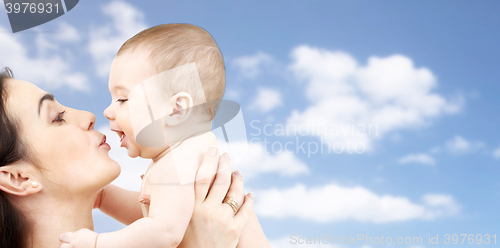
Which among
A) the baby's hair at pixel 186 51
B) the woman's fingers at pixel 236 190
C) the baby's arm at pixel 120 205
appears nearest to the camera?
the baby's hair at pixel 186 51

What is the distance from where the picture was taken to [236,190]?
1537 millimetres

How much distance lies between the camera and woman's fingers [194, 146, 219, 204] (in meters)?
1.33

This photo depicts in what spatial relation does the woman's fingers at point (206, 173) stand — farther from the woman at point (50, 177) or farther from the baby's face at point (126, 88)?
the baby's face at point (126, 88)

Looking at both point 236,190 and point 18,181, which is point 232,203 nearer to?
point 236,190

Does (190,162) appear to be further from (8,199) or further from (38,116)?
(8,199)

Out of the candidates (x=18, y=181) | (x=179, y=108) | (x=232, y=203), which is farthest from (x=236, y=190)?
(x=18, y=181)

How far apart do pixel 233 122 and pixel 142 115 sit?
0.38m

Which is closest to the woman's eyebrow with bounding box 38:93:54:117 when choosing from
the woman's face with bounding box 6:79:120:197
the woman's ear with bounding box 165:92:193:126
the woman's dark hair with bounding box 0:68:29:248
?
the woman's face with bounding box 6:79:120:197

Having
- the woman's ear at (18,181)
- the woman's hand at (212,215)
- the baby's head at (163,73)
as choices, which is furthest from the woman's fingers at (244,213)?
the woman's ear at (18,181)

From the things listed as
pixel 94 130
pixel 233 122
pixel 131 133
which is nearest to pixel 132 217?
pixel 94 130

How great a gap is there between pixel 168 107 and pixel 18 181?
0.67m

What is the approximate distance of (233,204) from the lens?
1.47m

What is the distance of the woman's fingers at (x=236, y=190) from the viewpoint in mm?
1505

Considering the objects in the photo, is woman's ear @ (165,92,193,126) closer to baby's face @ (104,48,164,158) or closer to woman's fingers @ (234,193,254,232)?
baby's face @ (104,48,164,158)
